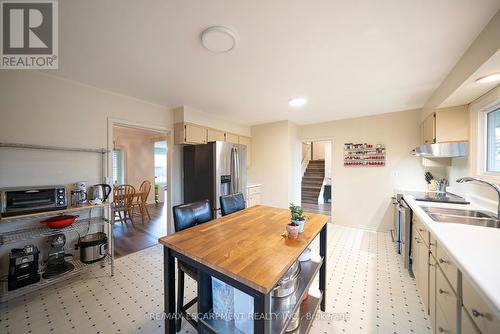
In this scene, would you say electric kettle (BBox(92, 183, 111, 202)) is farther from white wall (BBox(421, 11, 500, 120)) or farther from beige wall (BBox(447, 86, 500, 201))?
beige wall (BBox(447, 86, 500, 201))

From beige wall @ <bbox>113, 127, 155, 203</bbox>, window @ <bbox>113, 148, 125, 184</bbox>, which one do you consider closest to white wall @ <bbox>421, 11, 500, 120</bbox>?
beige wall @ <bbox>113, 127, 155, 203</bbox>

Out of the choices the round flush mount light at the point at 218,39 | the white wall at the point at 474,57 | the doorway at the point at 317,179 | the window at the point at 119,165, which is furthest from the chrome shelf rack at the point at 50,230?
the doorway at the point at 317,179

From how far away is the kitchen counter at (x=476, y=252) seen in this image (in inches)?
26.0

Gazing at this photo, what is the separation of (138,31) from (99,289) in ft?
8.00

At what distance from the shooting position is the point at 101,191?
223 centimetres

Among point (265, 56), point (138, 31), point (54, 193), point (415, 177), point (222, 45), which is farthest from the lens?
point (415, 177)

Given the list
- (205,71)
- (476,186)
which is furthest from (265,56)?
(476,186)

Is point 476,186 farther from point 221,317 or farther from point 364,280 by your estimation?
point 221,317

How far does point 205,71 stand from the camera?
1900mm

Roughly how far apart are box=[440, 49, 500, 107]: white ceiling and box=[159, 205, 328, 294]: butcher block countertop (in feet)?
5.34

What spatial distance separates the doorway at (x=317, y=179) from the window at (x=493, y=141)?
10.8 ft

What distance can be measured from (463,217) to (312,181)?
5296 millimetres

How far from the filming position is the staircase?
20.5 feet

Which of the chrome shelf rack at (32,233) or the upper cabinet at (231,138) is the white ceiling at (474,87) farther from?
the chrome shelf rack at (32,233)
